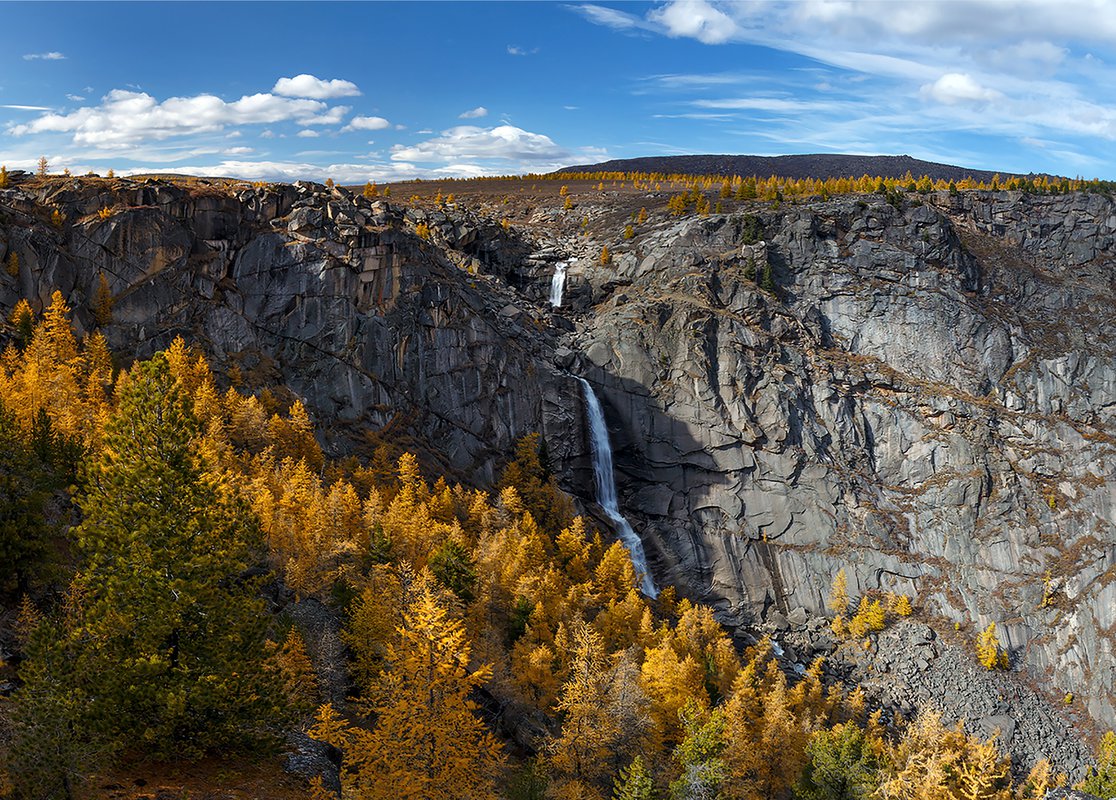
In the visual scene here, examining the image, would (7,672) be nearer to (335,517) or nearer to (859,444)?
(335,517)

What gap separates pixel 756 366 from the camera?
90938mm

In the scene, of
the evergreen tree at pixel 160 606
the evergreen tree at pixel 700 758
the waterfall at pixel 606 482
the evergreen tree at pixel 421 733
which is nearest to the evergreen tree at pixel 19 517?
the evergreen tree at pixel 160 606

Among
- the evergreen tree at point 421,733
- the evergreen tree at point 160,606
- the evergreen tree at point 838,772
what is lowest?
the evergreen tree at point 838,772

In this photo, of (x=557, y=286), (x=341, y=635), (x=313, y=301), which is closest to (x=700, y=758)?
(x=341, y=635)

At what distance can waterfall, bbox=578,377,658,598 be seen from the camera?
79.9m

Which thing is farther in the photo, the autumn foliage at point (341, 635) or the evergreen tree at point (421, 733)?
the evergreen tree at point (421, 733)

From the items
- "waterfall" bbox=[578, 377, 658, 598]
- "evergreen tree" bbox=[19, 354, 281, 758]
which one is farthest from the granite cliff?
"evergreen tree" bbox=[19, 354, 281, 758]

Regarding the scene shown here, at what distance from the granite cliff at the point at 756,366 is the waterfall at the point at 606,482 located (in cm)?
148

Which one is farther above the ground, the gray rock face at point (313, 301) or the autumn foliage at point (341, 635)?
the gray rock face at point (313, 301)

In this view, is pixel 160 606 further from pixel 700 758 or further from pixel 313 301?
pixel 313 301

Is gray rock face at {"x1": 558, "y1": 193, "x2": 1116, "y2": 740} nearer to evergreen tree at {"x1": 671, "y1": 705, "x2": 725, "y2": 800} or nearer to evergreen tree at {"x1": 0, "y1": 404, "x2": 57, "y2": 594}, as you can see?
evergreen tree at {"x1": 671, "y1": 705, "x2": 725, "y2": 800}

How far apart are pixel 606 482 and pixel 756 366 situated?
24.6 metres

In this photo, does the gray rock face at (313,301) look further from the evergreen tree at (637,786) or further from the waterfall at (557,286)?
the evergreen tree at (637,786)

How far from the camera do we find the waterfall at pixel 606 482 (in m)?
79.9
